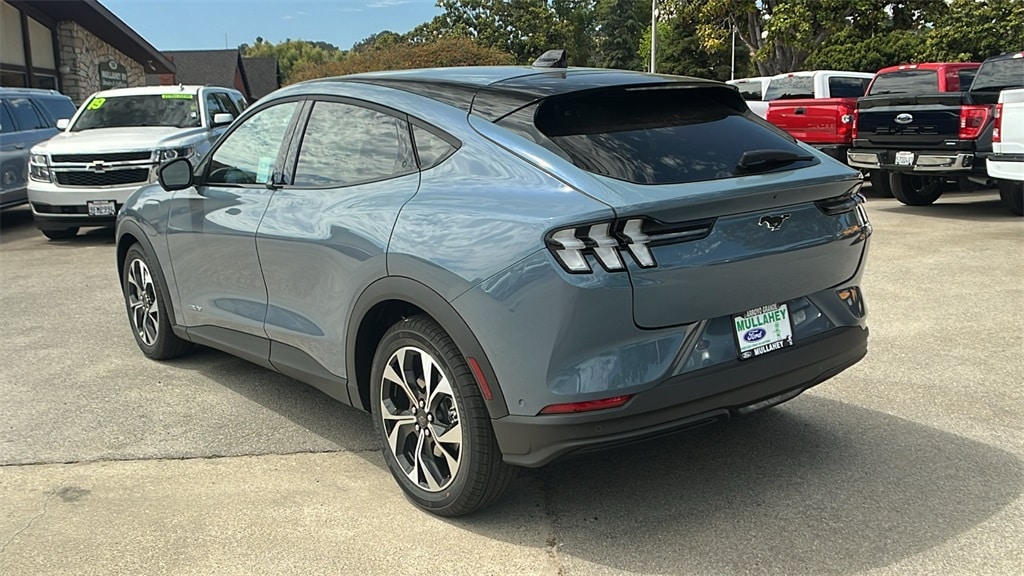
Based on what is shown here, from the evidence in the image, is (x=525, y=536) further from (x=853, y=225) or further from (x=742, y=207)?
(x=853, y=225)

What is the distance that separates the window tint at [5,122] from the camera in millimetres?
12695

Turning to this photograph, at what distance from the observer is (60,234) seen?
11.9 meters

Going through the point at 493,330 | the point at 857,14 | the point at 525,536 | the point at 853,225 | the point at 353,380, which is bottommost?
the point at 525,536

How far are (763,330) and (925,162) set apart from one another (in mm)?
9328

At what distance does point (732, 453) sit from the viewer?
13.7 ft

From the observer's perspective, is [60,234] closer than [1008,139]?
No

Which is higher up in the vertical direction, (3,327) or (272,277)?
(272,277)

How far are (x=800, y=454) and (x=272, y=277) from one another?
2.57 meters

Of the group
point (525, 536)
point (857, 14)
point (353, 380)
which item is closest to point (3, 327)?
point (353, 380)

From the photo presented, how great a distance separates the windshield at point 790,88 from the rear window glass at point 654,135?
44.2 ft

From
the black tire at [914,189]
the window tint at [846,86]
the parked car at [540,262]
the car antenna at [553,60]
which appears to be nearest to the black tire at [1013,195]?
the black tire at [914,189]

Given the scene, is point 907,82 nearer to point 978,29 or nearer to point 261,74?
point 978,29

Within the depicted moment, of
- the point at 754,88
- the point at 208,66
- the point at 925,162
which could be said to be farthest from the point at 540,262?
the point at 208,66

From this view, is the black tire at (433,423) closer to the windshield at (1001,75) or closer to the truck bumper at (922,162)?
the truck bumper at (922,162)
